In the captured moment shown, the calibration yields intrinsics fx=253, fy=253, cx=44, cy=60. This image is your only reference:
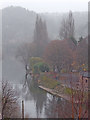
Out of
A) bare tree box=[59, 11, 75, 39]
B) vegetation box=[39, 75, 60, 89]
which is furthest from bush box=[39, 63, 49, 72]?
bare tree box=[59, 11, 75, 39]

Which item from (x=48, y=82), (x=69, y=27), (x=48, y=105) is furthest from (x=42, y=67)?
(x=48, y=105)

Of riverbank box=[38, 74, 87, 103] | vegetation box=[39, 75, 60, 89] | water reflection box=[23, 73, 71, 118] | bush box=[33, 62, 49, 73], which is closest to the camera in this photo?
water reflection box=[23, 73, 71, 118]

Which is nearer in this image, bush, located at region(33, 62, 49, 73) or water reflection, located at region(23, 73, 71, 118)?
water reflection, located at region(23, 73, 71, 118)

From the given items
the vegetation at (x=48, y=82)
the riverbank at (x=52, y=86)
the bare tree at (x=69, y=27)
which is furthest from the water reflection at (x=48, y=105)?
the bare tree at (x=69, y=27)

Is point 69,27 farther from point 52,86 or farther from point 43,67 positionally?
point 52,86

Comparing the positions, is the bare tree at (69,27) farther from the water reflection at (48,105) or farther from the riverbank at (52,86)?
the water reflection at (48,105)

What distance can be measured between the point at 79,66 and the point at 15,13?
28.4m

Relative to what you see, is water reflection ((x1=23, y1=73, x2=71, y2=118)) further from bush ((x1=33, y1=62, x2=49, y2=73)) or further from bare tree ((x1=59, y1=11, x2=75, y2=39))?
bare tree ((x1=59, y1=11, x2=75, y2=39))

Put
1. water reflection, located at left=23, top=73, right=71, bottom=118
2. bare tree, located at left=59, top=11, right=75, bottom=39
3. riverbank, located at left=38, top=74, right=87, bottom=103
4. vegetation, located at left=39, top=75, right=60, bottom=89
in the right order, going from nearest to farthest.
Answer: water reflection, located at left=23, top=73, right=71, bottom=118
riverbank, located at left=38, top=74, right=87, bottom=103
vegetation, located at left=39, top=75, right=60, bottom=89
bare tree, located at left=59, top=11, right=75, bottom=39

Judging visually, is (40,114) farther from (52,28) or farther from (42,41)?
(52,28)

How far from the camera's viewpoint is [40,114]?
5996 millimetres

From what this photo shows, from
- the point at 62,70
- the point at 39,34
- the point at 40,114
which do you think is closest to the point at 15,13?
the point at 39,34

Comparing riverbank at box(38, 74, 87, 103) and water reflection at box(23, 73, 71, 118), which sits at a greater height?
riverbank at box(38, 74, 87, 103)

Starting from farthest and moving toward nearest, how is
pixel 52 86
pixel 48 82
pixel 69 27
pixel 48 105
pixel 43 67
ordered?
pixel 69 27 → pixel 43 67 → pixel 48 82 → pixel 52 86 → pixel 48 105
